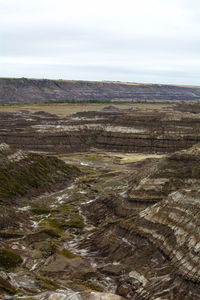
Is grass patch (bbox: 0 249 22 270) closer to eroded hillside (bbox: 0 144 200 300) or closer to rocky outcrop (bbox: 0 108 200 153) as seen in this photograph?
eroded hillside (bbox: 0 144 200 300)

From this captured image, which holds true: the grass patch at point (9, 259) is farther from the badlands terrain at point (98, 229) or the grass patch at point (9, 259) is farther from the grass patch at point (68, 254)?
the grass patch at point (68, 254)

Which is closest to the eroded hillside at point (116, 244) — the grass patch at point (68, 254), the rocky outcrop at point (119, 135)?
the grass patch at point (68, 254)

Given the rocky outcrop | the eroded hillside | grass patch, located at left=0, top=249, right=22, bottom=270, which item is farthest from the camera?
the rocky outcrop

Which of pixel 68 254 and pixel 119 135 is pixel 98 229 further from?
pixel 119 135

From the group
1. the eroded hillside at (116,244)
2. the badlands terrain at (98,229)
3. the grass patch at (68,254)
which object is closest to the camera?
the eroded hillside at (116,244)

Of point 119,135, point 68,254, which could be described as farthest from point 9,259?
point 119,135

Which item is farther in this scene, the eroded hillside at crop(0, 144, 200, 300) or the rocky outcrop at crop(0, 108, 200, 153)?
the rocky outcrop at crop(0, 108, 200, 153)

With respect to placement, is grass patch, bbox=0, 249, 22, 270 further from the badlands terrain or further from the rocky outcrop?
the rocky outcrop

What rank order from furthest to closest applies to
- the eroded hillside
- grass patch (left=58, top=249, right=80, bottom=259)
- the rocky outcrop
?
the rocky outcrop, grass patch (left=58, top=249, right=80, bottom=259), the eroded hillside

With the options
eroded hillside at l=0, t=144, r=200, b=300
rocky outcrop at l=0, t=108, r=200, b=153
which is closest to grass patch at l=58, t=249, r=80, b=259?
eroded hillside at l=0, t=144, r=200, b=300

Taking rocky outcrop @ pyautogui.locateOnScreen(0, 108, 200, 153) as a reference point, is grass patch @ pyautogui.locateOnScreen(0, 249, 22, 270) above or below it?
below

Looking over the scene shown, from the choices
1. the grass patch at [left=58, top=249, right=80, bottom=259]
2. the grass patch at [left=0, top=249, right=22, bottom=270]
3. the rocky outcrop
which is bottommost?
the grass patch at [left=0, top=249, right=22, bottom=270]

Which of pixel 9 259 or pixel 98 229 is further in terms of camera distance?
pixel 98 229
